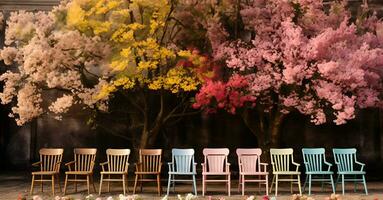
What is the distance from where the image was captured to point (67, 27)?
371 inches

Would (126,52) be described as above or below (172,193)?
above

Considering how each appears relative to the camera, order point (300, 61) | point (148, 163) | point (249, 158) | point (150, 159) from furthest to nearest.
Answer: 1. point (148, 163)
2. point (150, 159)
3. point (249, 158)
4. point (300, 61)

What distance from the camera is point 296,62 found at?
9.09 m

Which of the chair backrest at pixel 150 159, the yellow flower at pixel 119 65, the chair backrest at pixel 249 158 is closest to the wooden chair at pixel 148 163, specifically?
the chair backrest at pixel 150 159

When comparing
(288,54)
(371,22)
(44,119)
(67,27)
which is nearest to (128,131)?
(44,119)

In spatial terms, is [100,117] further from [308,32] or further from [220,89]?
[308,32]

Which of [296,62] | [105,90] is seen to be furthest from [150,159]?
[296,62]

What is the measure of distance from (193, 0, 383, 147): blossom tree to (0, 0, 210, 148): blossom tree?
0.68 meters

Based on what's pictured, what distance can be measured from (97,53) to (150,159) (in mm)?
2424

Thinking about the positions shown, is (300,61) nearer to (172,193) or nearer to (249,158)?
(249,158)

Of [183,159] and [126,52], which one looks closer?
[126,52]

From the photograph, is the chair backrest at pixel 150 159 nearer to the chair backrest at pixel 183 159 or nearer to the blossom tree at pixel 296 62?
the chair backrest at pixel 183 159

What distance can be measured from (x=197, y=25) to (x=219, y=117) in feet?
10.3

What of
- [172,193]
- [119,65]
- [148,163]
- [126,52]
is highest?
[126,52]
